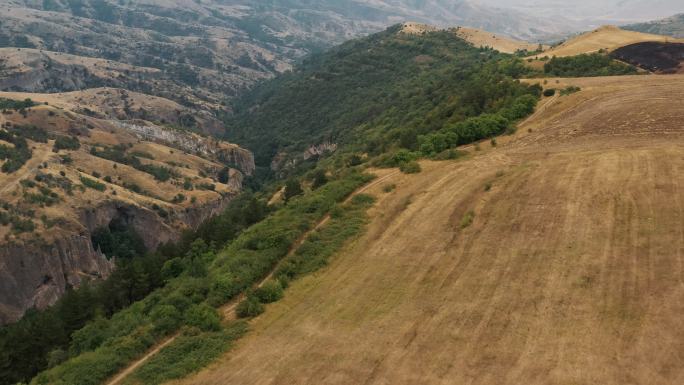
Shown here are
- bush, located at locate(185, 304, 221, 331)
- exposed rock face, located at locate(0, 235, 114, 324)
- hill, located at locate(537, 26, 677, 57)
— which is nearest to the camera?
bush, located at locate(185, 304, 221, 331)

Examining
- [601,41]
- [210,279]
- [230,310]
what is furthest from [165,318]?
[601,41]

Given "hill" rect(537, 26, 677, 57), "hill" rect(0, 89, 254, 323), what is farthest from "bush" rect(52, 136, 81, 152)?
"hill" rect(537, 26, 677, 57)

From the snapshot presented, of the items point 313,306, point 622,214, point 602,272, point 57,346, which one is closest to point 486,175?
Answer: point 622,214

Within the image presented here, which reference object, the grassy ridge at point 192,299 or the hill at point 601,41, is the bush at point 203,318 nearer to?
the grassy ridge at point 192,299

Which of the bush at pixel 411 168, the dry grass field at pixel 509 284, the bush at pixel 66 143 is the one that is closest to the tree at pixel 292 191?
the bush at pixel 411 168

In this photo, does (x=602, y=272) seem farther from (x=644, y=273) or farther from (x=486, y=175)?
(x=486, y=175)

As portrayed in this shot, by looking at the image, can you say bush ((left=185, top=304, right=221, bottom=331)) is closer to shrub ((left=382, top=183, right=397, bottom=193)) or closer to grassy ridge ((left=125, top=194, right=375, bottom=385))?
grassy ridge ((left=125, top=194, right=375, bottom=385))

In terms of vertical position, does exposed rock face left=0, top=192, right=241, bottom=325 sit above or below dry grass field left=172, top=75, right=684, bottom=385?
below
